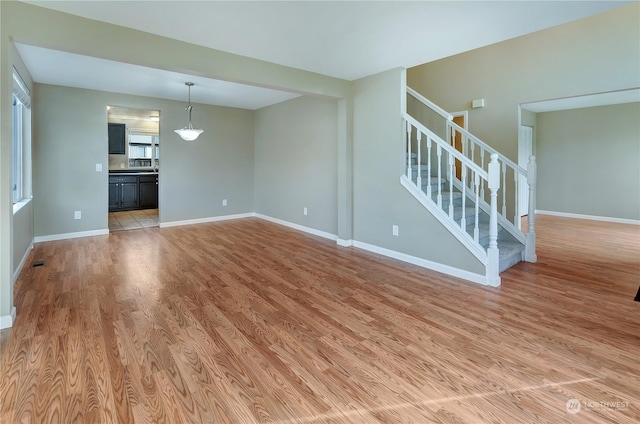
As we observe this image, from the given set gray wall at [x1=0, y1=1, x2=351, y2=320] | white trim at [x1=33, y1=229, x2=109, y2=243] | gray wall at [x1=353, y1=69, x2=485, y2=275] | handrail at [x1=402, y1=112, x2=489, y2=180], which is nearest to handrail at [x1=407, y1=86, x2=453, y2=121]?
gray wall at [x1=353, y1=69, x2=485, y2=275]

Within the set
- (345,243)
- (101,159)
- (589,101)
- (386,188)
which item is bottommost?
(345,243)

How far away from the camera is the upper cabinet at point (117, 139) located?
827 centimetres

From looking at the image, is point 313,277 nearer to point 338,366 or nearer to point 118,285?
point 338,366

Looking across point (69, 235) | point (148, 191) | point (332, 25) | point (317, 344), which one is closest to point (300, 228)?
point (69, 235)

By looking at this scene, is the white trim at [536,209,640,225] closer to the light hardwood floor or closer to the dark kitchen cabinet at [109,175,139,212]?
the light hardwood floor

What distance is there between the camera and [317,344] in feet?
7.18

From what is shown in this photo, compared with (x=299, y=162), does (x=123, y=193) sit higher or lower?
lower

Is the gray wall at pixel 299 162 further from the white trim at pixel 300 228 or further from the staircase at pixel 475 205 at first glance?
the staircase at pixel 475 205

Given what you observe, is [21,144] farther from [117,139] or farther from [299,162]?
[117,139]

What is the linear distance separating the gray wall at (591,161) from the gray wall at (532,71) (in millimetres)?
2946

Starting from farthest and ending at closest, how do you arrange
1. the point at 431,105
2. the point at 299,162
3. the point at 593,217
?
the point at 593,217 < the point at 299,162 < the point at 431,105

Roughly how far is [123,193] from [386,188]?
654cm

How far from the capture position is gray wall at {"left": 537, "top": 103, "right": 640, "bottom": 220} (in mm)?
6625

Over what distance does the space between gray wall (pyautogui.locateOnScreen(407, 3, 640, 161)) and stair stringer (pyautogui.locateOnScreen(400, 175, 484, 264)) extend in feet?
8.77
